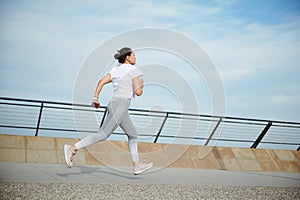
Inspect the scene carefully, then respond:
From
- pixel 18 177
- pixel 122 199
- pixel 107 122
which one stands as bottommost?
pixel 122 199

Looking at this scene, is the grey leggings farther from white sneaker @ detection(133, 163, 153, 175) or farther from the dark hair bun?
the dark hair bun

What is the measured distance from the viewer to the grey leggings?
724 centimetres

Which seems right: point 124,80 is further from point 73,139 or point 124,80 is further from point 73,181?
point 73,139

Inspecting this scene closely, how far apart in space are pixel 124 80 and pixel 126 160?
4595 millimetres

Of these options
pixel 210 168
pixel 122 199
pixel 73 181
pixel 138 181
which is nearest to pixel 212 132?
pixel 210 168

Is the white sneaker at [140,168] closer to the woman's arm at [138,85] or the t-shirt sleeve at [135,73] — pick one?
the woman's arm at [138,85]

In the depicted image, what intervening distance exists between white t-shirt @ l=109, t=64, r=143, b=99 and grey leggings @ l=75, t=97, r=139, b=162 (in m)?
0.10

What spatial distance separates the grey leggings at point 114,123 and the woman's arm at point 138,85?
193 millimetres

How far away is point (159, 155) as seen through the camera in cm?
1214

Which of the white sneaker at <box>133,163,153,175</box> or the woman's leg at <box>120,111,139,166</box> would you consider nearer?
→ the woman's leg at <box>120,111,139,166</box>

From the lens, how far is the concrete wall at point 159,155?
1075 centimetres

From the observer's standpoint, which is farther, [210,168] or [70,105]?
[70,105]

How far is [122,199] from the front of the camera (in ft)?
18.8

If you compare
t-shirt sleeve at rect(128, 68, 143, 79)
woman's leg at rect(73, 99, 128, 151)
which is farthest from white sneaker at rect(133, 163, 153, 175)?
t-shirt sleeve at rect(128, 68, 143, 79)
